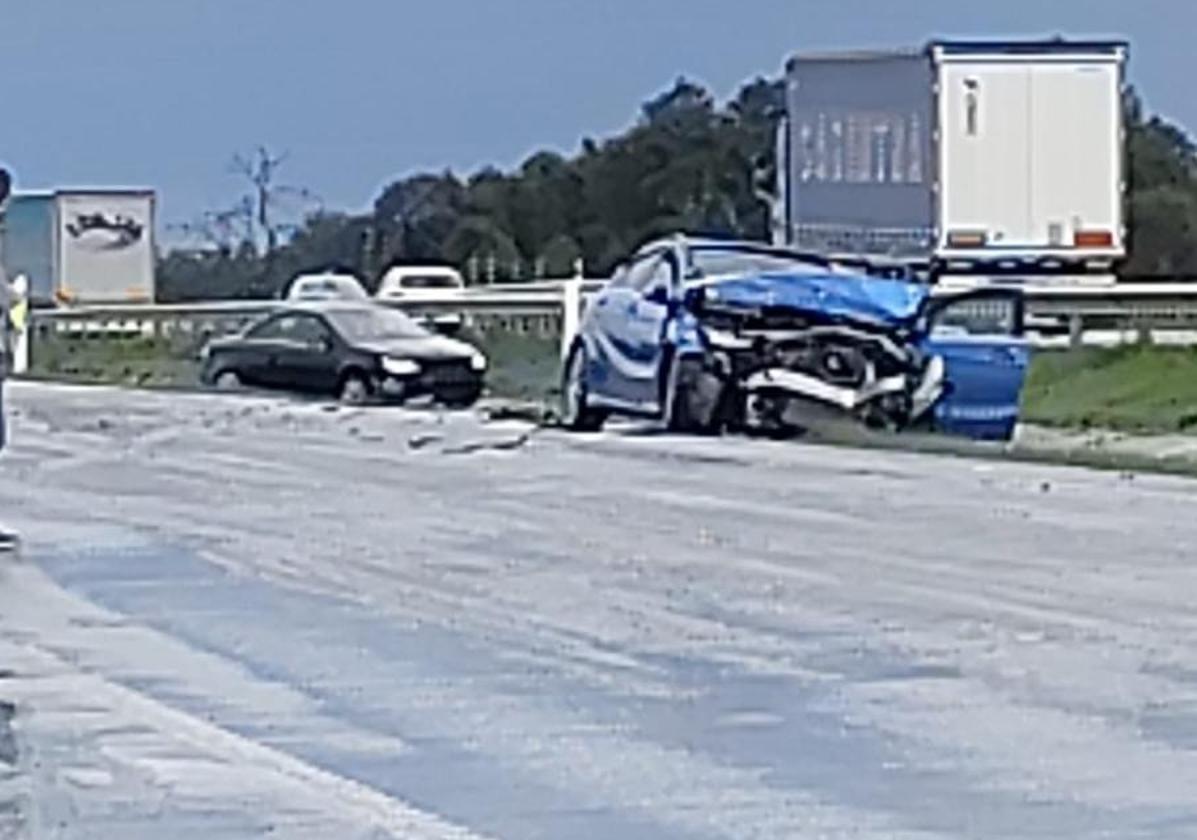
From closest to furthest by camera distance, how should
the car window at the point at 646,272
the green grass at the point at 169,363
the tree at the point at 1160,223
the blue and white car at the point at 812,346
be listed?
the blue and white car at the point at 812,346 < the car window at the point at 646,272 < the green grass at the point at 169,363 < the tree at the point at 1160,223

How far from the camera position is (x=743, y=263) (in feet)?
94.2

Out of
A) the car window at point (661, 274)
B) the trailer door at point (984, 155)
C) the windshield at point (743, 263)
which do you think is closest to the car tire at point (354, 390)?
the car window at point (661, 274)

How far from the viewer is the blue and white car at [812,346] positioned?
27.5m

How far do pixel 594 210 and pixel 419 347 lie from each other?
53321mm

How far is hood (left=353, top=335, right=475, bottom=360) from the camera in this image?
37688mm

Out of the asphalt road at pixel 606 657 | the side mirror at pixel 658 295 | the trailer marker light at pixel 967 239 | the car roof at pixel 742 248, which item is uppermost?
the trailer marker light at pixel 967 239

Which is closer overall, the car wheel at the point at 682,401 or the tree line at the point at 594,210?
the car wheel at the point at 682,401

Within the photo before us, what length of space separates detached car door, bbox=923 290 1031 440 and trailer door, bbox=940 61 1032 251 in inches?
656

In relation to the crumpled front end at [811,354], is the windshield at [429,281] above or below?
above

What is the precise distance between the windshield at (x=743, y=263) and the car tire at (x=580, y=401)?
230cm

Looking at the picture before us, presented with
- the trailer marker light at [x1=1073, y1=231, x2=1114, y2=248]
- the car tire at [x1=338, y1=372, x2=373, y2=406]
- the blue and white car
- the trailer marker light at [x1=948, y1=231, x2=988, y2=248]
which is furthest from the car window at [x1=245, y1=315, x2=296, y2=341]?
the blue and white car

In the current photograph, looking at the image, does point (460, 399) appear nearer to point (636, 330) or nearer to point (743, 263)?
point (636, 330)

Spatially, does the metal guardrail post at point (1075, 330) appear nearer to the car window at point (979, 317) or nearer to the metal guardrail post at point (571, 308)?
the metal guardrail post at point (571, 308)

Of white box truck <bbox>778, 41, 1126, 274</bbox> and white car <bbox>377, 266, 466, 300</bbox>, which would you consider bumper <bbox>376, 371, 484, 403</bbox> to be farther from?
white car <bbox>377, 266, 466, 300</bbox>
